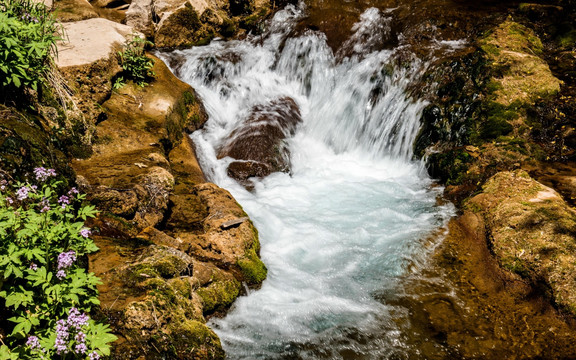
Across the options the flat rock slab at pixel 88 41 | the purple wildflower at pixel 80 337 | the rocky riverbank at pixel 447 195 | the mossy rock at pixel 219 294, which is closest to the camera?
the purple wildflower at pixel 80 337

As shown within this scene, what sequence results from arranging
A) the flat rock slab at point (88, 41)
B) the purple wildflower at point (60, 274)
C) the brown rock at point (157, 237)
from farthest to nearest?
the flat rock slab at point (88, 41)
the brown rock at point (157, 237)
the purple wildflower at point (60, 274)

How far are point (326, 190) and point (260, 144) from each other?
6.05ft

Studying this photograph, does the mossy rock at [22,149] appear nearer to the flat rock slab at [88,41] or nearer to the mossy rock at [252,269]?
the mossy rock at [252,269]

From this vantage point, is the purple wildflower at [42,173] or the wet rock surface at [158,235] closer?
the purple wildflower at [42,173]

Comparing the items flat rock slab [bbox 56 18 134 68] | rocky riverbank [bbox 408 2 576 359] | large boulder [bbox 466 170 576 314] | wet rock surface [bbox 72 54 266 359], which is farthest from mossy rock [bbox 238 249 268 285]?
flat rock slab [bbox 56 18 134 68]

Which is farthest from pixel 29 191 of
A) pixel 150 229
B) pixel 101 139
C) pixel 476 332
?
pixel 476 332

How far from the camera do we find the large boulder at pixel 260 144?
7922 mm

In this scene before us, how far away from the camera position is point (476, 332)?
13.2 ft

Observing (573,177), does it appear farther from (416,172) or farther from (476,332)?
(476,332)

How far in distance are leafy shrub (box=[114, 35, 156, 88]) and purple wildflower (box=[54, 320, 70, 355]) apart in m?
5.69

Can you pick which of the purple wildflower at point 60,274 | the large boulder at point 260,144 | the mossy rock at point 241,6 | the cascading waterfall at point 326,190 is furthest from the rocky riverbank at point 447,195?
the mossy rock at point 241,6

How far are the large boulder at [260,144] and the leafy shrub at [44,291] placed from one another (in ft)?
16.8

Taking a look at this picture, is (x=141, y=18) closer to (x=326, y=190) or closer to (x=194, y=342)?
(x=326, y=190)

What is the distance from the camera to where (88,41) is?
713 centimetres
